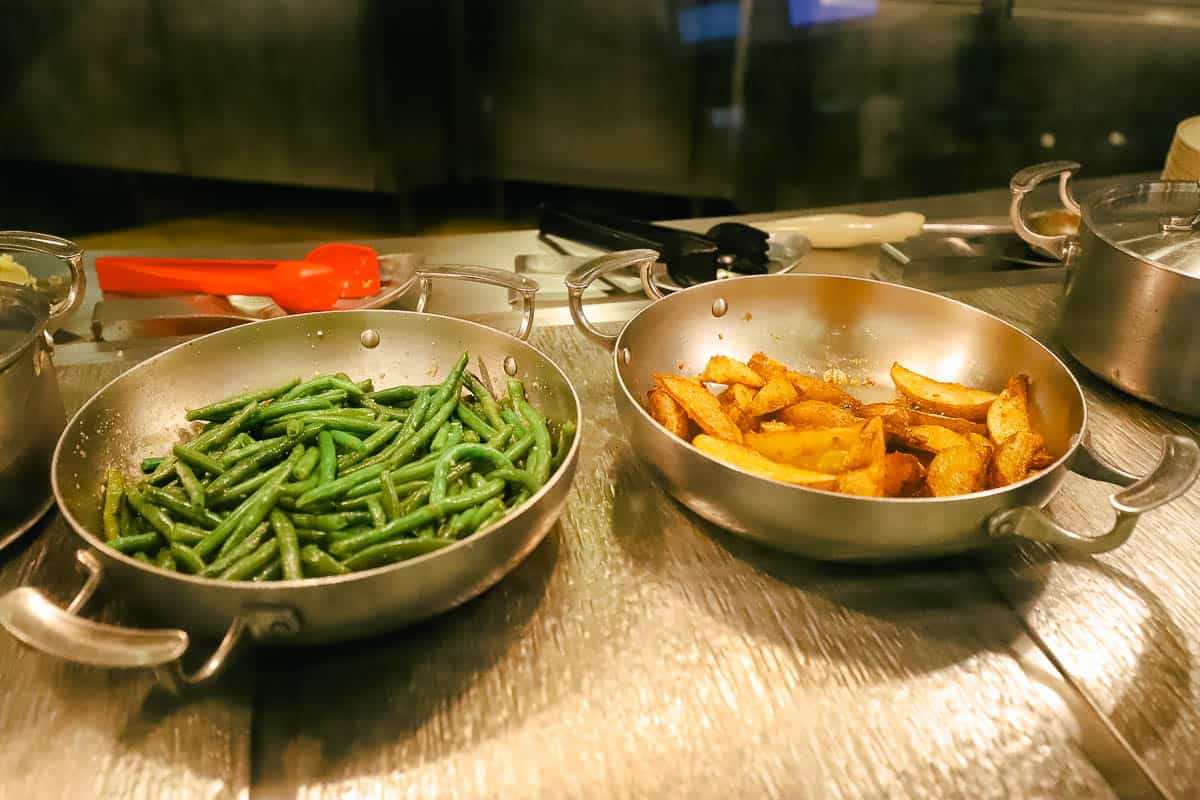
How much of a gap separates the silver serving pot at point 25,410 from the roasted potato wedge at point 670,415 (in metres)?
0.91

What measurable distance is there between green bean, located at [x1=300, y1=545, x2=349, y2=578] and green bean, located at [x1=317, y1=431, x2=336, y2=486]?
5.4 inches

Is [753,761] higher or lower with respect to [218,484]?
lower

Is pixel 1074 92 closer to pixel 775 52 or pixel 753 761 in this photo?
pixel 775 52

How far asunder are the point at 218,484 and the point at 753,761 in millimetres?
843

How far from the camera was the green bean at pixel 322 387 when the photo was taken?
1.49 meters

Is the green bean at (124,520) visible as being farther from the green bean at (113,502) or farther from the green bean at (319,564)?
the green bean at (319,564)

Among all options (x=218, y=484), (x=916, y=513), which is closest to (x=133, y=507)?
(x=218, y=484)

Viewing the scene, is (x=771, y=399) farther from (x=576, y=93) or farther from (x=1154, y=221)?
(x=576, y=93)

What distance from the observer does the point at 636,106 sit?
488 centimetres

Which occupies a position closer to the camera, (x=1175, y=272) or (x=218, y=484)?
(x=218, y=484)

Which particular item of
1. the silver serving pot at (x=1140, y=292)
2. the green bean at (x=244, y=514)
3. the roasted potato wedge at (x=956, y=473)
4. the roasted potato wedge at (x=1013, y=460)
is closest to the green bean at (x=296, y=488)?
the green bean at (x=244, y=514)

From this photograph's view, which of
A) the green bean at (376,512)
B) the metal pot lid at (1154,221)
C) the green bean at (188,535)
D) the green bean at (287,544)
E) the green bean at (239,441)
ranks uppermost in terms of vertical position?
the metal pot lid at (1154,221)

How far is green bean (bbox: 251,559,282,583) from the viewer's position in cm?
113

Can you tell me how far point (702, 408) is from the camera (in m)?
1.38
